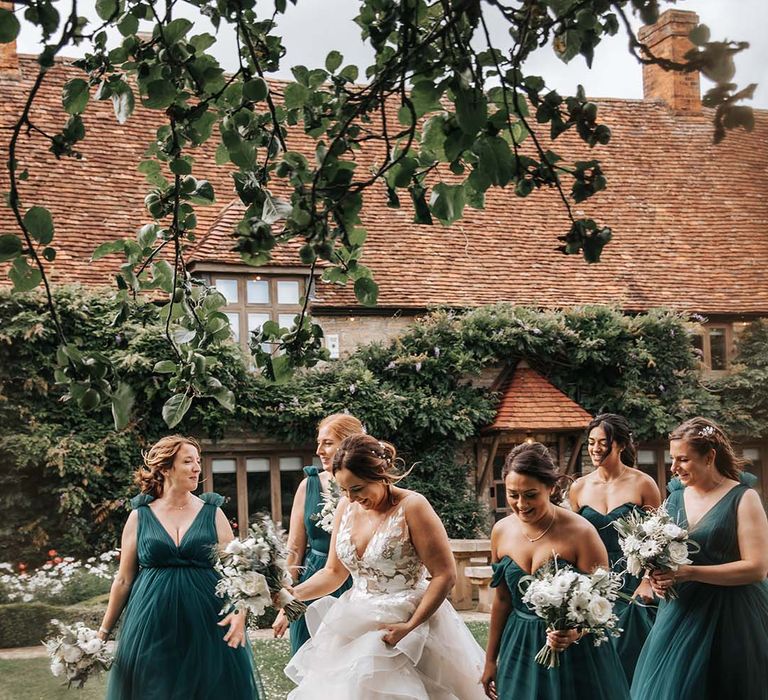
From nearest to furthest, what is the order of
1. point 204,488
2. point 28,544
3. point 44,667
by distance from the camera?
point 44,667 < point 28,544 < point 204,488

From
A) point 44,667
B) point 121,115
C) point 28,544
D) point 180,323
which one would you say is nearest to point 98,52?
point 121,115

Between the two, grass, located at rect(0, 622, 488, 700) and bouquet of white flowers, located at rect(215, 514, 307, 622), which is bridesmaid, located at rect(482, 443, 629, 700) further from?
grass, located at rect(0, 622, 488, 700)

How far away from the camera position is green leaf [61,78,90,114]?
2447mm

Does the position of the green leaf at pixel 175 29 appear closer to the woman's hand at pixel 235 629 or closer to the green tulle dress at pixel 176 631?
the woman's hand at pixel 235 629

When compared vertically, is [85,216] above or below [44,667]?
above

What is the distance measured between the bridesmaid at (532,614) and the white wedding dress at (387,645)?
255 millimetres

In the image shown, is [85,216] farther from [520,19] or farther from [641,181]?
[520,19]

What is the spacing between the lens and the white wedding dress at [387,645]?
5168 millimetres

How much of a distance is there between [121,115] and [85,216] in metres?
15.3

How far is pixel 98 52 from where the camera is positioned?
2.81 m

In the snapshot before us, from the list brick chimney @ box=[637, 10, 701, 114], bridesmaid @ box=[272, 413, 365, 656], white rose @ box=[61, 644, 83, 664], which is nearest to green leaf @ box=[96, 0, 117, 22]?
white rose @ box=[61, 644, 83, 664]

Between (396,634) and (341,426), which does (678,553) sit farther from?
(341,426)

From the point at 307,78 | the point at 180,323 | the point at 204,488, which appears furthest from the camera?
the point at 204,488

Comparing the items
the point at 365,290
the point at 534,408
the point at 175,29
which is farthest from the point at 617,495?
the point at 534,408
